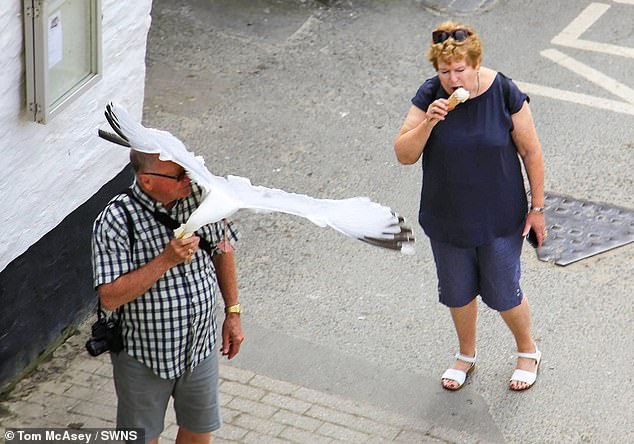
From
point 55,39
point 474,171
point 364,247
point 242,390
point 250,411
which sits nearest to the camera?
point 474,171

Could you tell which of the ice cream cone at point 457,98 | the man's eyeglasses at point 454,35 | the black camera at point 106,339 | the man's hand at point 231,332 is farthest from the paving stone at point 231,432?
the man's eyeglasses at point 454,35

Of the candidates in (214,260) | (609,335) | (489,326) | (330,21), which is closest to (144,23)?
(214,260)

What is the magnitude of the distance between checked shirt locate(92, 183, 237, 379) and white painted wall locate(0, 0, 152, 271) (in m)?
1.16

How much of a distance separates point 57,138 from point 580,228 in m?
3.29

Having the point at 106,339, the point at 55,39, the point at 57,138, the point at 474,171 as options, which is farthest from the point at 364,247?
the point at 106,339

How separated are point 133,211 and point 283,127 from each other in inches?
164

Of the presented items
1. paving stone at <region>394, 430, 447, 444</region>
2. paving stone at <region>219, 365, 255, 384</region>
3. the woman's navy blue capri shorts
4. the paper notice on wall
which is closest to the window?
the paper notice on wall

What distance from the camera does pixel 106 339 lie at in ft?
14.7

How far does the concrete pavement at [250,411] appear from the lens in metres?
5.49

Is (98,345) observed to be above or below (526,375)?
above

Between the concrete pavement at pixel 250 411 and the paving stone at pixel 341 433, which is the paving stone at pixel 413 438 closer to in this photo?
the concrete pavement at pixel 250 411

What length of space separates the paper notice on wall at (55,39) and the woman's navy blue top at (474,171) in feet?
5.37

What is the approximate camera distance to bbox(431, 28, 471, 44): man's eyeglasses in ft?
16.4

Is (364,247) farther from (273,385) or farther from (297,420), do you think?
(297,420)
